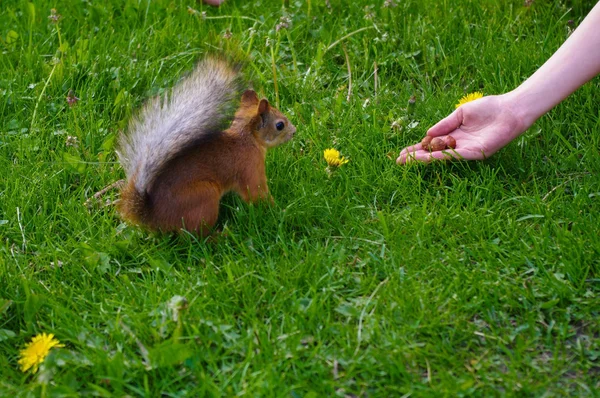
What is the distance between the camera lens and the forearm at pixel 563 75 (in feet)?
7.79

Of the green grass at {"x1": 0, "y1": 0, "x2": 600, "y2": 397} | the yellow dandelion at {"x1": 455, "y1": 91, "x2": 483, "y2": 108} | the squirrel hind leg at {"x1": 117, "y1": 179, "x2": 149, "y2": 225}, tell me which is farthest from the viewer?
the yellow dandelion at {"x1": 455, "y1": 91, "x2": 483, "y2": 108}

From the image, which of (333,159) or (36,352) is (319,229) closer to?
(333,159)

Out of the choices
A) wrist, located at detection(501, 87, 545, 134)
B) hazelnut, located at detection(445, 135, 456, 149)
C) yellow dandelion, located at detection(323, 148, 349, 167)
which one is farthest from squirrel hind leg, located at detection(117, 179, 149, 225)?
wrist, located at detection(501, 87, 545, 134)

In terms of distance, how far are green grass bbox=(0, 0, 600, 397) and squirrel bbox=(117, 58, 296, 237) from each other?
0.28 ft

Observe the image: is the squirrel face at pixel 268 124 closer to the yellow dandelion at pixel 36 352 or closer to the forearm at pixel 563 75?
the forearm at pixel 563 75

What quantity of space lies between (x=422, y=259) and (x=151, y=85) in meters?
1.31

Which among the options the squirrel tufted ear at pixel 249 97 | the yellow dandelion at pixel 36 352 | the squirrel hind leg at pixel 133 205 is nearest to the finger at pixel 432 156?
the squirrel tufted ear at pixel 249 97

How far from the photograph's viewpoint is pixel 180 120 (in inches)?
85.4

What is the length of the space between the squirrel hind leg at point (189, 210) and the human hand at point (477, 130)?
0.64m

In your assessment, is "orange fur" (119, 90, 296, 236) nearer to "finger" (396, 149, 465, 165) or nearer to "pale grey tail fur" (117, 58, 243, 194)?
"pale grey tail fur" (117, 58, 243, 194)

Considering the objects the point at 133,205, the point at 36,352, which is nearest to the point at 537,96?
the point at 133,205

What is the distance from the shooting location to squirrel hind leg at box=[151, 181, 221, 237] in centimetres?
211

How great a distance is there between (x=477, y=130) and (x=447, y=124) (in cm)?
10

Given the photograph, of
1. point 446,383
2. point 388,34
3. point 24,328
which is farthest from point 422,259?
point 388,34
